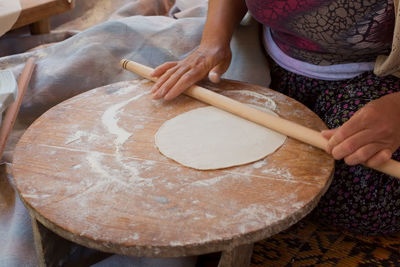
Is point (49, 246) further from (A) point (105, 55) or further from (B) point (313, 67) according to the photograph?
(B) point (313, 67)

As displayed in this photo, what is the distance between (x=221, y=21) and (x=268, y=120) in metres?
0.53

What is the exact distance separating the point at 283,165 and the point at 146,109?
435 millimetres

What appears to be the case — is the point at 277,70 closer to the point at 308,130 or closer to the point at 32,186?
the point at 308,130

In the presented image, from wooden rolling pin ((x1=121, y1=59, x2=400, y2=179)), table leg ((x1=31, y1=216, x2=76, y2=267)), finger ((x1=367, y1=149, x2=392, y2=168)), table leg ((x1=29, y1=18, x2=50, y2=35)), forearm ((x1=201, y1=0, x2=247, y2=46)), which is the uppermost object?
forearm ((x1=201, y1=0, x2=247, y2=46))

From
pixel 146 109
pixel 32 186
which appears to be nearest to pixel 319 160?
pixel 146 109

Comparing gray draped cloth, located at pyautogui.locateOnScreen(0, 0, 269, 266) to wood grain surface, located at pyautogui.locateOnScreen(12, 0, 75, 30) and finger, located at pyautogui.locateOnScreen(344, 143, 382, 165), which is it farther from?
finger, located at pyautogui.locateOnScreen(344, 143, 382, 165)

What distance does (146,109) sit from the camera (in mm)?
1166

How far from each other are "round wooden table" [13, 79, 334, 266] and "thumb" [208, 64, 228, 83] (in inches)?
9.1

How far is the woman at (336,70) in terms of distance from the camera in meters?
1.17

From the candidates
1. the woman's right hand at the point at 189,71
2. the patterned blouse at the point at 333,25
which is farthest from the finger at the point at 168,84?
the patterned blouse at the point at 333,25

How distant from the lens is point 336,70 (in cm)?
140

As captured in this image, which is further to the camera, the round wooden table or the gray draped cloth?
the gray draped cloth

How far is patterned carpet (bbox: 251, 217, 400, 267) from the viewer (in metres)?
1.42

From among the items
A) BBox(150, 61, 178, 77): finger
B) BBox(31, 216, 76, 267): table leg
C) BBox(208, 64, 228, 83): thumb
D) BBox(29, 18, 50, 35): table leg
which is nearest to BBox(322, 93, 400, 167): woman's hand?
BBox(208, 64, 228, 83): thumb
